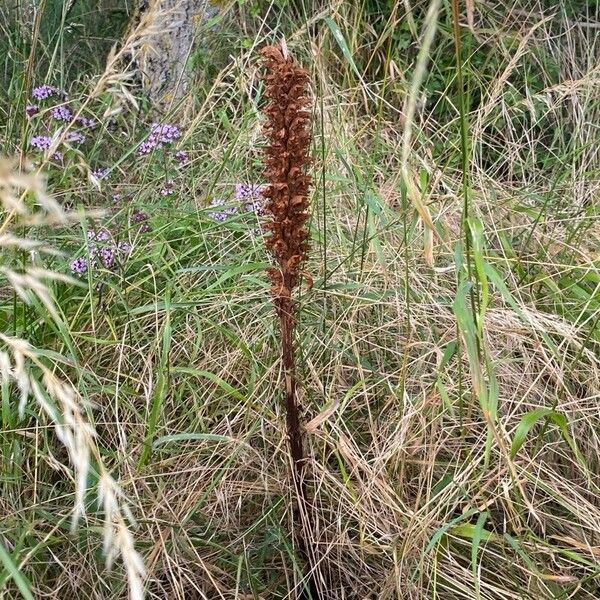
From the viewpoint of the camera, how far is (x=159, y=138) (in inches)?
91.7

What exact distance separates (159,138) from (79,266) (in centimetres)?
61

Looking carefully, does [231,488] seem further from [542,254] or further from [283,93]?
[542,254]

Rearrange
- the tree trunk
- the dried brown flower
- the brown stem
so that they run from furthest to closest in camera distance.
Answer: the tree trunk
the brown stem
the dried brown flower

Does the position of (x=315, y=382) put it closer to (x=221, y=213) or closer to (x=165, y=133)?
(x=221, y=213)

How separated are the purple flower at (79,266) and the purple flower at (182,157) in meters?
0.54

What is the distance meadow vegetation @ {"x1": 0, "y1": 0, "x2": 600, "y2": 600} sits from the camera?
1.38 metres

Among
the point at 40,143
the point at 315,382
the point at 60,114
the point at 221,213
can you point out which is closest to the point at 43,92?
the point at 60,114

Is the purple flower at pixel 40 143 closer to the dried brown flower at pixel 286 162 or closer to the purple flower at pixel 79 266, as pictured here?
the purple flower at pixel 79 266

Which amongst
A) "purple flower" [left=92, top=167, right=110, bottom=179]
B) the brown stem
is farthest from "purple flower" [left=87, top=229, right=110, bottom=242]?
the brown stem

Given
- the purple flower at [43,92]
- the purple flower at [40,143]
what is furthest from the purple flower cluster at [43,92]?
the purple flower at [40,143]

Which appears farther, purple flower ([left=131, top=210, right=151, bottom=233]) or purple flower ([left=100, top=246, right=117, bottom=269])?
purple flower ([left=131, top=210, right=151, bottom=233])

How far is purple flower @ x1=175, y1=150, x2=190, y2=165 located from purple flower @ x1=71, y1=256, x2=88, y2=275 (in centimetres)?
54

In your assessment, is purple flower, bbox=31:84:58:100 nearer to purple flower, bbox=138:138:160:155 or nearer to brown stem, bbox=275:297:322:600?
purple flower, bbox=138:138:160:155

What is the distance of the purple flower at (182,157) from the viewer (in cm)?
229
